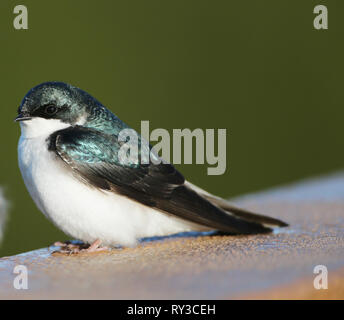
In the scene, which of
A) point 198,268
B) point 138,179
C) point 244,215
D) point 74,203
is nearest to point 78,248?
point 74,203

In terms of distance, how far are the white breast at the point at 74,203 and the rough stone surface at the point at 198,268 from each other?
96 mm

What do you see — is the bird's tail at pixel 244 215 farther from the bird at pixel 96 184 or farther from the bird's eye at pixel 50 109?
the bird's eye at pixel 50 109

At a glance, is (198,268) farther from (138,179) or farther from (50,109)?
(50,109)

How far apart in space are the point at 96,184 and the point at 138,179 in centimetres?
18

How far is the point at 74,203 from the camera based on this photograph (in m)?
2.12

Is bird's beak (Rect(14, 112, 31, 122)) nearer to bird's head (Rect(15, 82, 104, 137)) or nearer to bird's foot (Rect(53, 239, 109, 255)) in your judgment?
bird's head (Rect(15, 82, 104, 137))

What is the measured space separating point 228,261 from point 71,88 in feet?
3.43

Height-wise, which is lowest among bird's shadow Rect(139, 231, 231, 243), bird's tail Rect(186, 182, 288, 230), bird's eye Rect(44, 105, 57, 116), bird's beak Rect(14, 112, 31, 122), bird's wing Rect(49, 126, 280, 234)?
bird's shadow Rect(139, 231, 231, 243)

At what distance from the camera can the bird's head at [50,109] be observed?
2262 millimetres

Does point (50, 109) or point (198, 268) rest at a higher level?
point (50, 109)

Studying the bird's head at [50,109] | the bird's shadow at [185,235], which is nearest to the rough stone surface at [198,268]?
the bird's shadow at [185,235]

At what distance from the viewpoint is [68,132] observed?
221 centimetres

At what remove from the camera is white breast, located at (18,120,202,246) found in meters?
2.12

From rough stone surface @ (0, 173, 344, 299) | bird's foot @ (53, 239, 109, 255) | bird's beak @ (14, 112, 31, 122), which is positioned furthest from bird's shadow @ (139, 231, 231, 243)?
bird's beak @ (14, 112, 31, 122)
